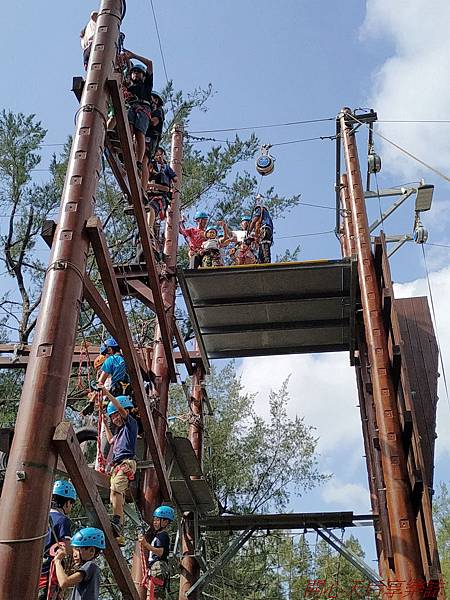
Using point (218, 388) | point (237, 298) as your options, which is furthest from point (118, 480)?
point (218, 388)

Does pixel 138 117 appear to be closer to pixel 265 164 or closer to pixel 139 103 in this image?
pixel 139 103

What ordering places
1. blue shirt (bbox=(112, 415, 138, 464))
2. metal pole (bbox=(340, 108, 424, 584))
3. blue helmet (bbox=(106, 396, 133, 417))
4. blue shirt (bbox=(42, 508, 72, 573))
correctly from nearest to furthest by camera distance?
blue shirt (bbox=(42, 508, 72, 573))
blue shirt (bbox=(112, 415, 138, 464))
metal pole (bbox=(340, 108, 424, 584))
blue helmet (bbox=(106, 396, 133, 417))

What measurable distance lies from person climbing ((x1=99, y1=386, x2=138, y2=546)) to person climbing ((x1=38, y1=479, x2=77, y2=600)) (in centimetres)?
63

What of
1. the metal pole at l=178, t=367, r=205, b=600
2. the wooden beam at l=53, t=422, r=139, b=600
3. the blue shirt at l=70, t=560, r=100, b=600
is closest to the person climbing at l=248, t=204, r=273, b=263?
the metal pole at l=178, t=367, r=205, b=600

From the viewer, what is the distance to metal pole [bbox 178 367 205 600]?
10.4 m

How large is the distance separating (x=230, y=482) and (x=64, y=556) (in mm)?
15858

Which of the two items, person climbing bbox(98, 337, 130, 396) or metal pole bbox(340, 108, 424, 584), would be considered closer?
metal pole bbox(340, 108, 424, 584)

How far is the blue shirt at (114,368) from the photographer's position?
7.21m

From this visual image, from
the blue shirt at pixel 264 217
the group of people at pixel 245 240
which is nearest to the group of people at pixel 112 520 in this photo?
the group of people at pixel 245 240

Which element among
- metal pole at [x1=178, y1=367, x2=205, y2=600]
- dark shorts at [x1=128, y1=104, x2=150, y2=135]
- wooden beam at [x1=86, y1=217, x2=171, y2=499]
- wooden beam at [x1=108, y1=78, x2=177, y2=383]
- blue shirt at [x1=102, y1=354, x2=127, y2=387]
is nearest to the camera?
wooden beam at [x1=86, y1=217, x2=171, y2=499]

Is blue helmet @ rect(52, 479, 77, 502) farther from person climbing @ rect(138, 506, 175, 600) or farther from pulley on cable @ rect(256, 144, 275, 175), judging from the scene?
pulley on cable @ rect(256, 144, 275, 175)

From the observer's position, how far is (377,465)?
916 cm

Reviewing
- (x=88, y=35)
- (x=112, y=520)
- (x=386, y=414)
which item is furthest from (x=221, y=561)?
(x=88, y=35)

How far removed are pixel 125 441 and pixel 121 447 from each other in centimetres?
7
